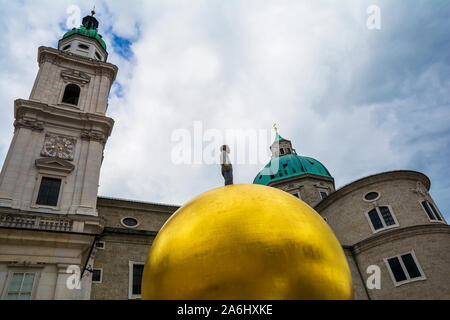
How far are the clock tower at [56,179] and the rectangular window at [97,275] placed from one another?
747 mm

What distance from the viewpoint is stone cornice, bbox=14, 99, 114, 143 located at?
19812 millimetres

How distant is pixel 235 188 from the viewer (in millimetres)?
4152

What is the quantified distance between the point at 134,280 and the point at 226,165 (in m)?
16.4

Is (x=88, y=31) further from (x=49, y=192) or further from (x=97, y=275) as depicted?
(x=97, y=275)

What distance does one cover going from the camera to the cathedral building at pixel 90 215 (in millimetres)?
14281

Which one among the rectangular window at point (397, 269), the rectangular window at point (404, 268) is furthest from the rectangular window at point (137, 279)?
the rectangular window at point (397, 269)

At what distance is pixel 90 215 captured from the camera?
1731 cm

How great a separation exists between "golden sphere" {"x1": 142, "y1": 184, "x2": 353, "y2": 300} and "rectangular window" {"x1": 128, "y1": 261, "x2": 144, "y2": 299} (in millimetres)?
16019

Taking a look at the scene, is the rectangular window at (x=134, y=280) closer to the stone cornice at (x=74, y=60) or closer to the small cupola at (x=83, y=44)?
the stone cornice at (x=74, y=60)

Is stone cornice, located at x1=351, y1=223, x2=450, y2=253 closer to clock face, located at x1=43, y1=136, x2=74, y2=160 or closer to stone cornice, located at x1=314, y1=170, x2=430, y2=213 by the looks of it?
stone cornice, located at x1=314, y1=170, x2=430, y2=213

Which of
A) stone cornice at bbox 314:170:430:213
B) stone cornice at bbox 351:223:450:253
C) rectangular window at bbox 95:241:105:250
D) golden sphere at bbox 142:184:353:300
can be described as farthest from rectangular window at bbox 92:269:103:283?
stone cornice at bbox 314:170:430:213
